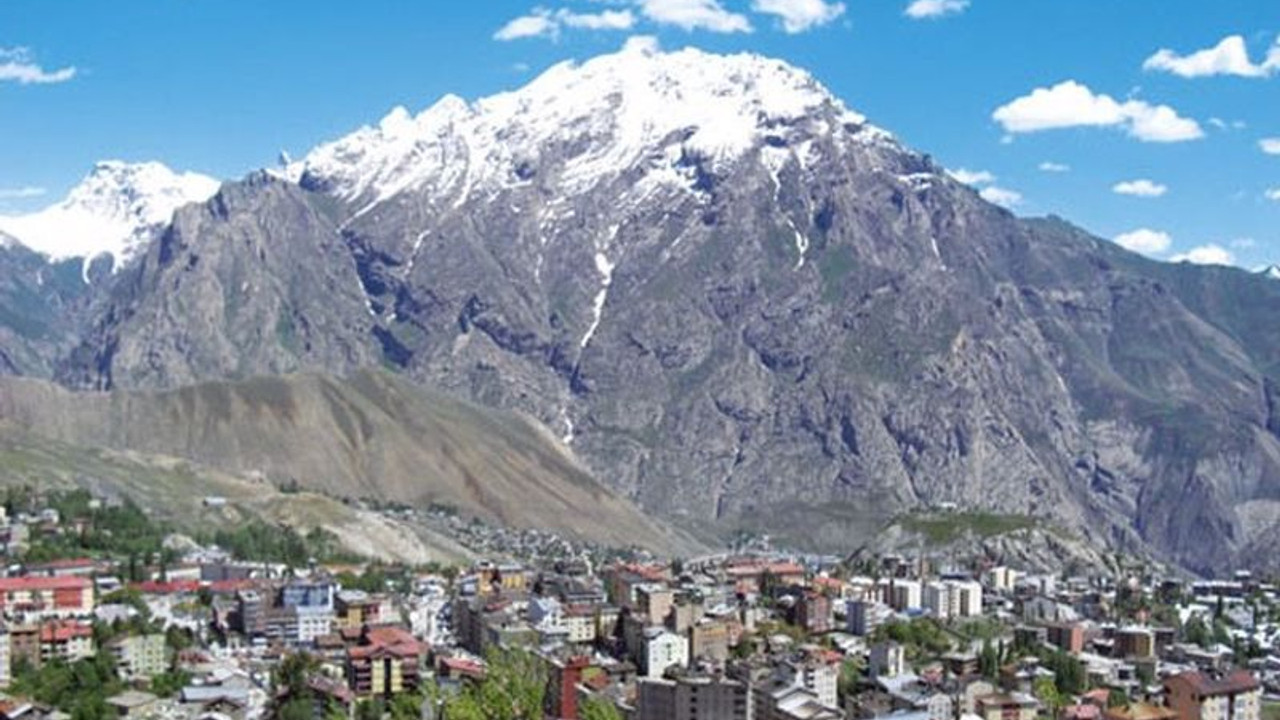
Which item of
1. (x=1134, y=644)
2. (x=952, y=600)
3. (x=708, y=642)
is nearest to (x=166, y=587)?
(x=708, y=642)

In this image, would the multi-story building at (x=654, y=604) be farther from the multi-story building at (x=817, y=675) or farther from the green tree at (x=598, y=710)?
the green tree at (x=598, y=710)

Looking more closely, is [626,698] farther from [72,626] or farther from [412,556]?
[412,556]

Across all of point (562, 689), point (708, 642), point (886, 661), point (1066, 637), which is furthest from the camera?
point (1066, 637)

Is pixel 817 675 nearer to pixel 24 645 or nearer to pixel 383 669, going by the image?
pixel 383 669

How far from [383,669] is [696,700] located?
720 inches

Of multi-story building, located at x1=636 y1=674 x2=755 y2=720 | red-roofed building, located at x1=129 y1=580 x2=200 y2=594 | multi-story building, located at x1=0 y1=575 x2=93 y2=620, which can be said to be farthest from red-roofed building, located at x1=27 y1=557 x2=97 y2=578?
multi-story building, located at x1=636 y1=674 x2=755 y2=720

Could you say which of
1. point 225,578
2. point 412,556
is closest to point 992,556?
point 412,556

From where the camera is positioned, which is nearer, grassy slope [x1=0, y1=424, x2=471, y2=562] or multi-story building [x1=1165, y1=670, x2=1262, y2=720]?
multi-story building [x1=1165, y1=670, x2=1262, y2=720]

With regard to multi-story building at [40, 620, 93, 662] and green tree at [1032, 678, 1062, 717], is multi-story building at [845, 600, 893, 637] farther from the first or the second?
multi-story building at [40, 620, 93, 662]

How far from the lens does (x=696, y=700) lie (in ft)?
254

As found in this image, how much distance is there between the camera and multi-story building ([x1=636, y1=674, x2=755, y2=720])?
7731 centimetres

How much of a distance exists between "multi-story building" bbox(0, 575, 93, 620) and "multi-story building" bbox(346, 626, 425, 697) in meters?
20.8

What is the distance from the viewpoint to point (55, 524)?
14175 cm

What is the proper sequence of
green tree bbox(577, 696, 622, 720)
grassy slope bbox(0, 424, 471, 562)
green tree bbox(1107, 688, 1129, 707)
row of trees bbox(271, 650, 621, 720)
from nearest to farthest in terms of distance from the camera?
green tree bbox(577, 696, 622, 720) < row of trees bbox(271, 650, 621, 720) < green tree bbox(1107, 688, 1129, 707) < grassy slope bbox(0, 424, 471, 562)
